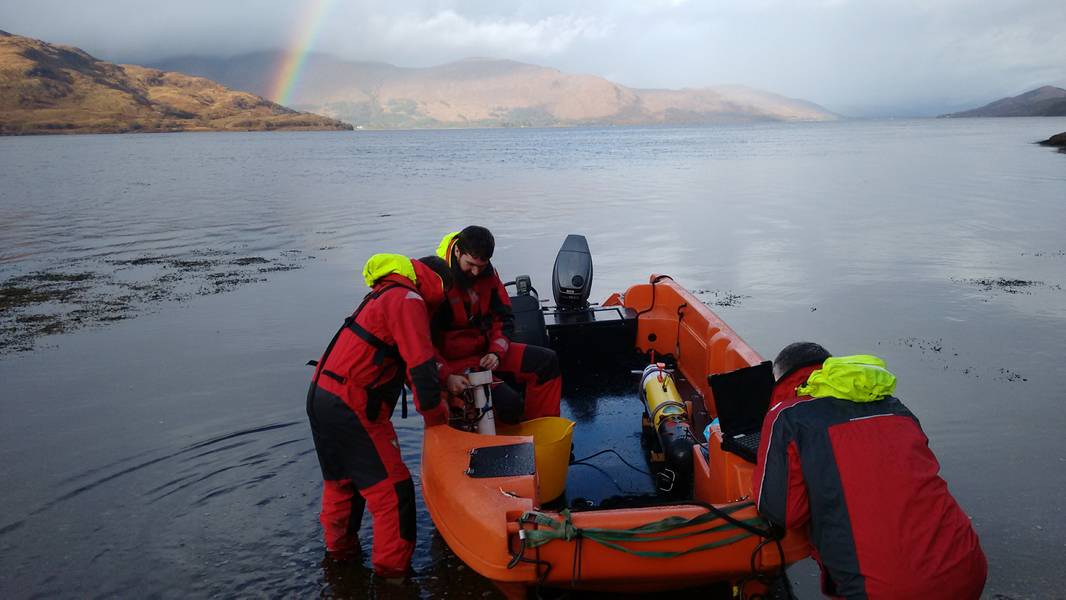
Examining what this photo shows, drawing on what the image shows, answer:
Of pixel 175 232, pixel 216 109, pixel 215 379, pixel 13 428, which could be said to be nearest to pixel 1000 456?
pixel 215 379

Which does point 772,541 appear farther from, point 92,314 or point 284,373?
point 92,314

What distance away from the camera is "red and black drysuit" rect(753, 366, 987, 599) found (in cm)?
209

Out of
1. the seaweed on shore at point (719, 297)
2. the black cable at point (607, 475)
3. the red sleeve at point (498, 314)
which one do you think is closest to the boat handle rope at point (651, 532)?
the black cable at point (607, 475)

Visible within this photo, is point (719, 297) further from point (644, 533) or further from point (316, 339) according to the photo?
point (644, 533)

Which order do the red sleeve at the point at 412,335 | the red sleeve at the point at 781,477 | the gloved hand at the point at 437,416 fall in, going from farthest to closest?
the gloved hand at the point at 437,416
the red sleeve at the point at 412,335
the red sleeve at the point at 781,477

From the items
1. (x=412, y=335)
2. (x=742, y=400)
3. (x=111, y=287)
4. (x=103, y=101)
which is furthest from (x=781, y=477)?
(x=103, y=101)

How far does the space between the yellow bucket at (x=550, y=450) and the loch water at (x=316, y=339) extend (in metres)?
0.42

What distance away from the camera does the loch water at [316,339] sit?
12.7ft

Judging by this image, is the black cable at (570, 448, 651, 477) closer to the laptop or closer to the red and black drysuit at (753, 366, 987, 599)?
the laptop

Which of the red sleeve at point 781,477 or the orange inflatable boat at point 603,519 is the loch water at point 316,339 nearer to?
the orange inflatable boat at point 603,519

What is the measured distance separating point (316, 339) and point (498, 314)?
4.10 m

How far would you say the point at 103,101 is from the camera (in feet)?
350

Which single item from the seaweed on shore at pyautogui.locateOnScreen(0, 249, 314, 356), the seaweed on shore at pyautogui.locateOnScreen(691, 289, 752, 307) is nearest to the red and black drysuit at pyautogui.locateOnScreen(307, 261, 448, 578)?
the seaweed on shore at pyautogui.locateOnScreen(0, 249, 314, 356)

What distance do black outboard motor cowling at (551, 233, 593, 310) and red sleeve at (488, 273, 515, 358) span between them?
1.71 metres
